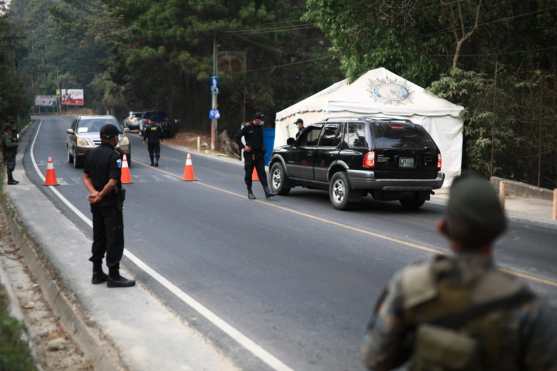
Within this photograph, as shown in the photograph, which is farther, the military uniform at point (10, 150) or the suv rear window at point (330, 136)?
the military uniform at point (10, 150)

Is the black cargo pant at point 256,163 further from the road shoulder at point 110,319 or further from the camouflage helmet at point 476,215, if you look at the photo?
the camouflage helmet at point 476,215

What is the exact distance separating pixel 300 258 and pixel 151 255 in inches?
81.9

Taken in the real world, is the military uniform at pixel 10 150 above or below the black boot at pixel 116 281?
above

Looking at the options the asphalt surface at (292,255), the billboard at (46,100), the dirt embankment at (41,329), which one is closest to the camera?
the dirt embankment at (41,329)

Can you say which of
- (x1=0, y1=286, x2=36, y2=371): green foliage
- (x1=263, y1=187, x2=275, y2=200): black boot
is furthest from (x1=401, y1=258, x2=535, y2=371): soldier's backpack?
(x1=263, y1=187, x2=275, y2=200): black boot

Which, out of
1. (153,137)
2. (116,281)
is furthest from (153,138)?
Answer: (116,281)

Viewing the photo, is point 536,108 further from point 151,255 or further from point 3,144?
point 3,144

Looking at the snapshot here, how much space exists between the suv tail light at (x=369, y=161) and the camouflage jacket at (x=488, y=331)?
11.3m

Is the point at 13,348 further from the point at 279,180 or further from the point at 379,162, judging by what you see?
the point at 279,180

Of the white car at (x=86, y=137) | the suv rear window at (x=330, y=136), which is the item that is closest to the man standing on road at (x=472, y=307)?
the suv rear window at (x=330, y=136)

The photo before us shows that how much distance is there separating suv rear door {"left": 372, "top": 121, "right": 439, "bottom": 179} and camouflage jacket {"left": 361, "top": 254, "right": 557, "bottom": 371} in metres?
11.3

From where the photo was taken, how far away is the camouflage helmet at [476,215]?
237 cm

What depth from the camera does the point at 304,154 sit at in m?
15.7

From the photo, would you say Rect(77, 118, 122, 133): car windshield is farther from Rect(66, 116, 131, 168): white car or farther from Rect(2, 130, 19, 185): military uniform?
Rect(2, 130, 19, 185): military uniform
